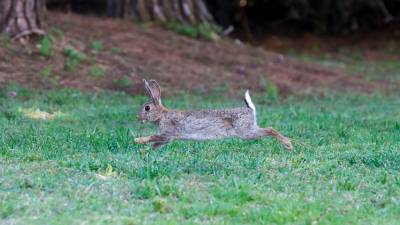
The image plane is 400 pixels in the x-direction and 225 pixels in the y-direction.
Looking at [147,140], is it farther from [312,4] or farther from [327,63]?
[312,4]

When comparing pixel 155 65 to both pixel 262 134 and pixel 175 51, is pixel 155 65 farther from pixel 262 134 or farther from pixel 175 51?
pixel 262 134

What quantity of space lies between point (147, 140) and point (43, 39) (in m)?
6.89

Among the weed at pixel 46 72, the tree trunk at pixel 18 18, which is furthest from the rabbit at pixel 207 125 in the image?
the tree trunk at pixel 18 18

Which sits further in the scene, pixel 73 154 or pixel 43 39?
pixel 43 39

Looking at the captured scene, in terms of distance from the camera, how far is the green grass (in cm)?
705

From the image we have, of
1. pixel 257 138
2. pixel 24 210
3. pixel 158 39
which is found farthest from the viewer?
pixel 158 39

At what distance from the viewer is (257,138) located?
973 centimetres

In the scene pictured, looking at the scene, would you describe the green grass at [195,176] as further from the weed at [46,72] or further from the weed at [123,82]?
the weed at [123,82]

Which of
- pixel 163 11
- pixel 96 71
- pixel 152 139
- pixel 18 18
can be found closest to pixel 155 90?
pixel 152 139

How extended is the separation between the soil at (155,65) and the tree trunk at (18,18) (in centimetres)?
32

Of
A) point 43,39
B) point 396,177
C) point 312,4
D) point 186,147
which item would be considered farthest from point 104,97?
point 312,4

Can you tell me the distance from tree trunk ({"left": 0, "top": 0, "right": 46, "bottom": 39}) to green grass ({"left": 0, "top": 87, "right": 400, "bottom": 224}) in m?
3.98

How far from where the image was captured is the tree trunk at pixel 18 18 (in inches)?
618

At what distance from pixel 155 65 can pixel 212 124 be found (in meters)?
7.21
